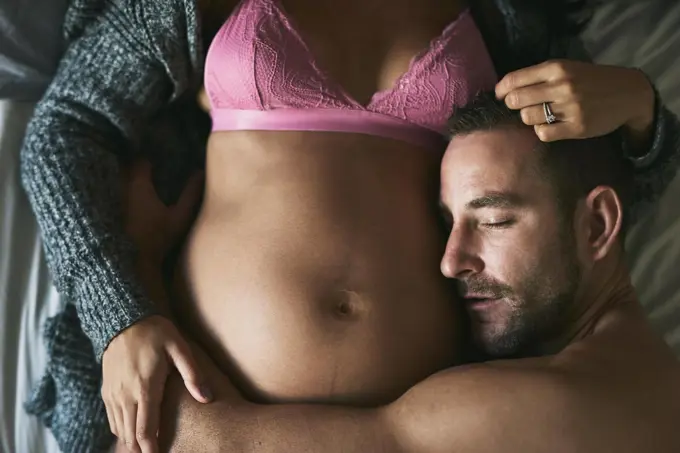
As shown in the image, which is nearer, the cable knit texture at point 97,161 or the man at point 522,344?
the man at point 522,344

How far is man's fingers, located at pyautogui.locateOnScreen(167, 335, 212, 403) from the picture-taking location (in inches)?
37.7

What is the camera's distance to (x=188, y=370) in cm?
96

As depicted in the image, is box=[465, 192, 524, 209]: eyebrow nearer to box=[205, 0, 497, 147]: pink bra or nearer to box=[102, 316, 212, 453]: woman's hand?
box=[205, 0, 497, 147]: pink bra

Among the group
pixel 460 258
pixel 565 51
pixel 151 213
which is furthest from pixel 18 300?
pixel 565 51

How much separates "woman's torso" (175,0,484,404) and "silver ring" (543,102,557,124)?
20cm

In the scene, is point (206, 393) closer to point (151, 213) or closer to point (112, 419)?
point (112, 419)

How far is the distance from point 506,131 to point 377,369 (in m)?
0.36

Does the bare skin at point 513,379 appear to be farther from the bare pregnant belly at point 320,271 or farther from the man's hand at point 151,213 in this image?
the man's hand at point 151,213

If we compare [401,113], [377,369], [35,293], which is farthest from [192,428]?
[401,113]

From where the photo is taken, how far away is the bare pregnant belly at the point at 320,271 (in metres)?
0.98

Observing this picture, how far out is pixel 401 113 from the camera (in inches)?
43.3

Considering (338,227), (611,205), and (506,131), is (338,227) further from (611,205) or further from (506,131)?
(611,205)

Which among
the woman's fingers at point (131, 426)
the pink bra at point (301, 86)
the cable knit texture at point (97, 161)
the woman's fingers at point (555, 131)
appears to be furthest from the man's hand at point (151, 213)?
the woman's fingers at point (555, 131)

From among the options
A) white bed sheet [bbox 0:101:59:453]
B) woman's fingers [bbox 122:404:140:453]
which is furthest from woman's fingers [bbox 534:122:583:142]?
white bed sheet [bbox 0:101:59:453]
